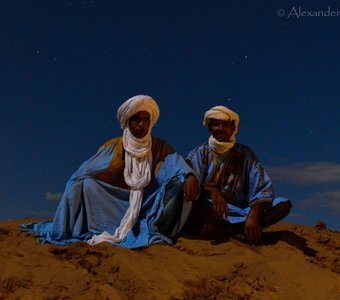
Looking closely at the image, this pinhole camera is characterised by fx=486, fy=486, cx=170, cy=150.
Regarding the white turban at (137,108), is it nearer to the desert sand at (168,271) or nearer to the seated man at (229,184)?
the seated man at (229,184)

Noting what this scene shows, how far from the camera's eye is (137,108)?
643 cm

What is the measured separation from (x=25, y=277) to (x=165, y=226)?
80.8 inches

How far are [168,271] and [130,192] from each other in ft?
5.59

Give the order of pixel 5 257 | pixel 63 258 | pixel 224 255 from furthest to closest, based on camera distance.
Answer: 1. pixel 224 255
2. pixel 63 258
3. pixel 5 257

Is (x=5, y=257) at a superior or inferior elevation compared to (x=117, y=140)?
inferior

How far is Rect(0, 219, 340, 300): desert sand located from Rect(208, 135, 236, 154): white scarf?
1193mm

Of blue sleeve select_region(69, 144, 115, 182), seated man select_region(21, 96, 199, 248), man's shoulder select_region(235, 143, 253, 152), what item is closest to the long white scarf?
seated man select_region(21, 96, 199, 248)

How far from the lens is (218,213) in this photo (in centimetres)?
602

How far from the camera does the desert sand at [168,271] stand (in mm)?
4359

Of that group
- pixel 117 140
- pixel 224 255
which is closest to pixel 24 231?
pixel 117 140

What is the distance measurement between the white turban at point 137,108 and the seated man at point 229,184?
28.4 inches

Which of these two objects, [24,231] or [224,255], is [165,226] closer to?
[224,255]

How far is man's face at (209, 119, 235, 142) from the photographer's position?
6.58 m

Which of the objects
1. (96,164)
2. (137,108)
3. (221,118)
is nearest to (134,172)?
(96,164)
